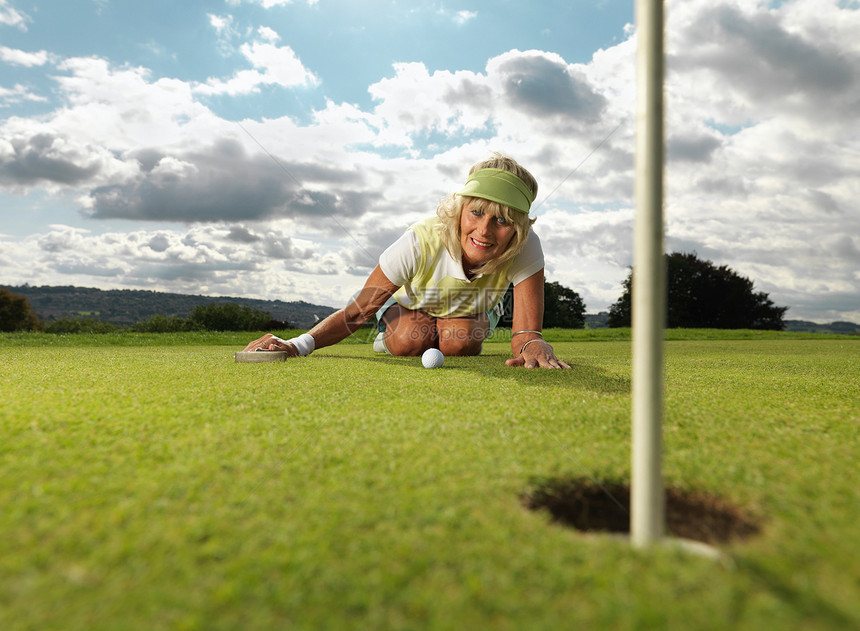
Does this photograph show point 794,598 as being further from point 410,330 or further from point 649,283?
point 410,330

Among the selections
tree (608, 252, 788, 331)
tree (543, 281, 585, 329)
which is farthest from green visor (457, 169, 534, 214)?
tree (608, 252, 788, 331)

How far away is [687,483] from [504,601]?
3.08 feet

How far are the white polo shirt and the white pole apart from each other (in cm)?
412

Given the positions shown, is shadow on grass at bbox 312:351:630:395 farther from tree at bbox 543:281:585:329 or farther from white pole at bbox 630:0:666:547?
tree at bbox 543:281:585:329

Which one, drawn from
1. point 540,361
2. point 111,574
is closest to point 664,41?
point 111,574

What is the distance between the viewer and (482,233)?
4785 mm

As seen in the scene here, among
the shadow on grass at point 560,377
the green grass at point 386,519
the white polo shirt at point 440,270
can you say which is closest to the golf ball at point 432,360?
the shadow on grass at point 560,377

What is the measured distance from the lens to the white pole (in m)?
1.12

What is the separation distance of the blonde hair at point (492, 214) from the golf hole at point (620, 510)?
3.46 m

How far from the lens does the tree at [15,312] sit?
29172 mm

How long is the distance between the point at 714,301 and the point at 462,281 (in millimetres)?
43078

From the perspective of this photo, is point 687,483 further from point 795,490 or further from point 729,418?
point 729,418

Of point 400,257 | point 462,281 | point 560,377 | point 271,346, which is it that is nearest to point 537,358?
point 560,377

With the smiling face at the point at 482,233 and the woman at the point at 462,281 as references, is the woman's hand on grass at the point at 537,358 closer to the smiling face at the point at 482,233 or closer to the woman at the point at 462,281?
the woman at the point at 462,281
